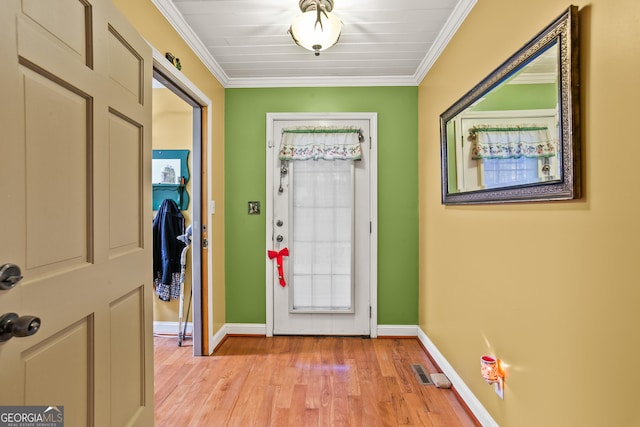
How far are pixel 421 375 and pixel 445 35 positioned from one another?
92.8 inches

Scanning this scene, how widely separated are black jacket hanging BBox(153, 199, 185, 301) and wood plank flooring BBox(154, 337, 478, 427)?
0.50 meters

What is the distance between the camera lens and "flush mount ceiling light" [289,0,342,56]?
1.81m

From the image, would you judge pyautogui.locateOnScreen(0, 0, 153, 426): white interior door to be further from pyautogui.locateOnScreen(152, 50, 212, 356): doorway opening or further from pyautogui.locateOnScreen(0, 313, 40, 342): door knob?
pyautogui.locateOnScreen(152, 50, 212, 356): doorway opening

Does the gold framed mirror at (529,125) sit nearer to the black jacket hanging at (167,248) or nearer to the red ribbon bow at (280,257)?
the red ribbon bow at (280,257)

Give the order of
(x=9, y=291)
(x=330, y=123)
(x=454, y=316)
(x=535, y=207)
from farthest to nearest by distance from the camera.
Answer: (x=330, y=123)
(x=454, y=316)
(x=535, y=207)
(x=9, y=291)

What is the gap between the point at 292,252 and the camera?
296 cm

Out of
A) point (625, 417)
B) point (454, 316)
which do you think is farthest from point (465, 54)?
point (625, 417)

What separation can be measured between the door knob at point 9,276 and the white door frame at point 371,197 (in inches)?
85.6

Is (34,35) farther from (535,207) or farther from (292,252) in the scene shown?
(292,252)

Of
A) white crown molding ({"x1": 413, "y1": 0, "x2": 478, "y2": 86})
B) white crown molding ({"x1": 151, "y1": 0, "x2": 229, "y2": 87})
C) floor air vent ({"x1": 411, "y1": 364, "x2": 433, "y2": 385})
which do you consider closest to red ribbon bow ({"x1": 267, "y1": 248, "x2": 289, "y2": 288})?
floor air vent ({"x1": 411, "y1": 364, "x2": 433, "y2": 385})

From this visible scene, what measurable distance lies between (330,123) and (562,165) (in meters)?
2.09

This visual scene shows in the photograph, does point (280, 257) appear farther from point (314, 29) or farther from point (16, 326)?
point (16, 326)

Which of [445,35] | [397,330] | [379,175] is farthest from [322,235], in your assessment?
[445,35]

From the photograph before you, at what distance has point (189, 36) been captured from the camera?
216 centimetres
